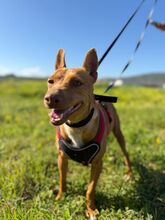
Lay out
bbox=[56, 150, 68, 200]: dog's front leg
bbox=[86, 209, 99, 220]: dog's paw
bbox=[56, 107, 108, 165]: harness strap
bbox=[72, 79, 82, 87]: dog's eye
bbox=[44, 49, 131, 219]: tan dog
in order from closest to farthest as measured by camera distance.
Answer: bbox=[44, 49, 131, 219]: tan dog
bbox=[72, 79, 82, 87]: dog's eye
bbox=[86, 209, 99, 220]: dog's paw
bbox=[56, 107, 108, 165]: harness strap
bbox=[56, 150, 68, 200]: dog's front leg

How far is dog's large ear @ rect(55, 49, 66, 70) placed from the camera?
3633 mm

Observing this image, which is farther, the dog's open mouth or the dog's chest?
the dog's chest

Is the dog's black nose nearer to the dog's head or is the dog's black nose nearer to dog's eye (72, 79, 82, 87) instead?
the dog's head

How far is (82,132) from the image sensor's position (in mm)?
3469

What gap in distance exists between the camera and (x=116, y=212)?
3.53 m

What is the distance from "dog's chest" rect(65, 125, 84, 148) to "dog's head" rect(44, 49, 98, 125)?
0.23m

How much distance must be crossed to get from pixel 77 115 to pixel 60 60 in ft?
2.93

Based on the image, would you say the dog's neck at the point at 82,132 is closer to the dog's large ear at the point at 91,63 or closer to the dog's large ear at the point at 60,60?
the dog's large ear at the point at 91,63

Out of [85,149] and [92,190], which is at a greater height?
[85,149]

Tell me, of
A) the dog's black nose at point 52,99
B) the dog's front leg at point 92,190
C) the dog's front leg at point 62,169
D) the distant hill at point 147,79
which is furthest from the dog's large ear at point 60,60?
the distant hill at point 147,79

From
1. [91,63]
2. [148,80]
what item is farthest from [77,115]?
[148,80]

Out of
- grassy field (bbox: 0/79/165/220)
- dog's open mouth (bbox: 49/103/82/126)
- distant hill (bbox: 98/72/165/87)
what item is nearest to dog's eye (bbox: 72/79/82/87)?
dog's open mouth (bbox: 49/103/82/126)

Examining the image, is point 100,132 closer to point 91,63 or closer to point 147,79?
point 91,63

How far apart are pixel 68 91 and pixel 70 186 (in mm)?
1880
